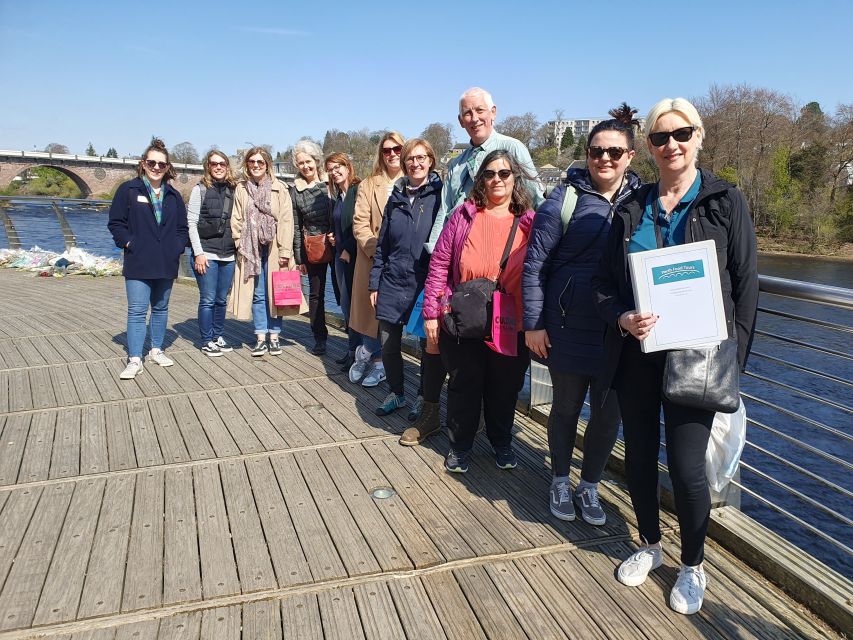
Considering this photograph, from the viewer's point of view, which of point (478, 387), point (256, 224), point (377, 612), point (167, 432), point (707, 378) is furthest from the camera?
point (256, 224)

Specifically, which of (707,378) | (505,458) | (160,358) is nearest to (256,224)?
(160,358)

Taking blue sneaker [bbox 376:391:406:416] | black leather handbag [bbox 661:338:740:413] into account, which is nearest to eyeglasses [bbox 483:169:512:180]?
black leather handbag [bbox 661:338:740:413]

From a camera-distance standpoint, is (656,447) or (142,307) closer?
(656,447)

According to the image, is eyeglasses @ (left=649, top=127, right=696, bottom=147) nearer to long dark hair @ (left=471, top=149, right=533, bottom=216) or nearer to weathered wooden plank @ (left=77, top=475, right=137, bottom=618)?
long dark hair @ (left=471, top=149, right=533, bottom=216)

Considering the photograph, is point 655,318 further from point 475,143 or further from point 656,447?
point 475,143

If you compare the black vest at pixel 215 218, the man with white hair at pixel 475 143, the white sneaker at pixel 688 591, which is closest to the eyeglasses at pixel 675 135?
the man with white hair at pixel 475 143

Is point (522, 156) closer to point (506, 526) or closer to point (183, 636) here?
point (506, 526)

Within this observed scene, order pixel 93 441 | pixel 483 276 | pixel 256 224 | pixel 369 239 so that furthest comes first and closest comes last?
pixel 256 224
pixel 369 239
pixel 93 441
pixel 483 276

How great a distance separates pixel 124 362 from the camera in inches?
220

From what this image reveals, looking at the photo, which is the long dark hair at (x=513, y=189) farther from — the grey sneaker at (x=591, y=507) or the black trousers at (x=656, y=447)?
the grey sneaker at (x=591, y=507)

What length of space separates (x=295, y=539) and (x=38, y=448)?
2012mm

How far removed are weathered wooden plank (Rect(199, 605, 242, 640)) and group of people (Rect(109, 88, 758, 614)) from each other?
1447 mm

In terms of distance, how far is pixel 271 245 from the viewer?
18.2ft

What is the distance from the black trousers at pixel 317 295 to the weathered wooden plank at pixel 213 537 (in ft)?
8.16
